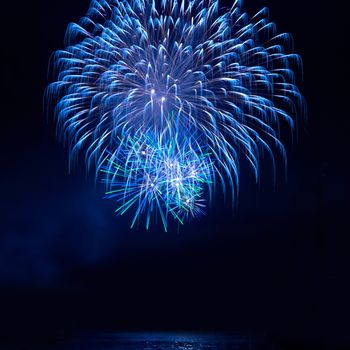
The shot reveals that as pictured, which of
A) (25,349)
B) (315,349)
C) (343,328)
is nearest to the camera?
(315,349)

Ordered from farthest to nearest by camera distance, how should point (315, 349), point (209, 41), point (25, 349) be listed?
1. point (25, 349)
2. point (209, 41)
3. point (315, 349)

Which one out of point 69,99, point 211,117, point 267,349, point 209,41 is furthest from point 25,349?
point 209,41

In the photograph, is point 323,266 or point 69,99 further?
point 69,99

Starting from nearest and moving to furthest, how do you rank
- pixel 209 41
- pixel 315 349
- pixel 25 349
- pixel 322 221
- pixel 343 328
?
pixel 322 221 < pixel 315 349 < pixel 209 41 < pixel 343 328 < pixel 25 349

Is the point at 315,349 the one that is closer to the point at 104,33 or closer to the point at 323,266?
the point at 323,266

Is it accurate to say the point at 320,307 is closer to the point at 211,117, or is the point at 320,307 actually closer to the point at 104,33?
the point at 211,117

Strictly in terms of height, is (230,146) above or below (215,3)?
below

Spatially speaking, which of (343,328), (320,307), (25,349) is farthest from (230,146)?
(25,349)

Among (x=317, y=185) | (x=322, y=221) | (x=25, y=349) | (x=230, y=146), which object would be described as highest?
(x=230, y=146)

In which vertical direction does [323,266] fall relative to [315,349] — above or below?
above
